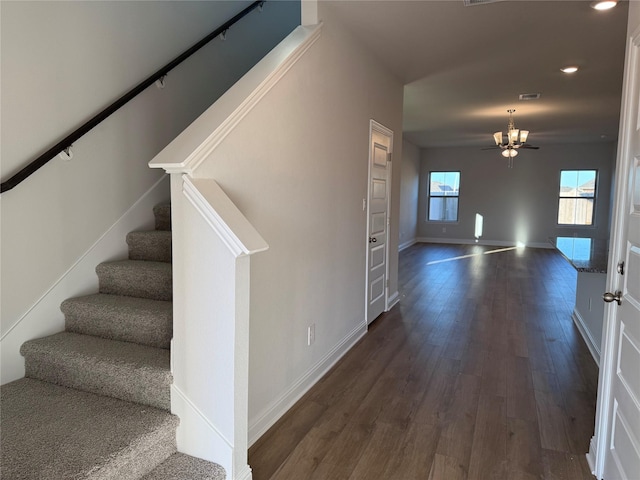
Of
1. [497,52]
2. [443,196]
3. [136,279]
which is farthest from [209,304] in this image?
[443,196]

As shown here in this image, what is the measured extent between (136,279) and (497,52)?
3504 millimetres

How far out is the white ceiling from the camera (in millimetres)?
2932

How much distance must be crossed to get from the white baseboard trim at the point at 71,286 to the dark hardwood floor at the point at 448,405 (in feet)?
4.14

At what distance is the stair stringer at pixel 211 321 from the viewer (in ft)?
5.37

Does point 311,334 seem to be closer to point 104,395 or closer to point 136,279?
point 136,279

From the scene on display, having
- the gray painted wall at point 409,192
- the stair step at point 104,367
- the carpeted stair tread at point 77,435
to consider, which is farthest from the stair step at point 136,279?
the gray painted wall at point 409,192

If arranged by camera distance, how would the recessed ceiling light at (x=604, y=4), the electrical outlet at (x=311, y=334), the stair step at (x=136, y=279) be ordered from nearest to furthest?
the stair step at (x=136, y=279) → the recessed ceiling light at (x=604, y=4) → the electrical outlet at (x=311, y=334)

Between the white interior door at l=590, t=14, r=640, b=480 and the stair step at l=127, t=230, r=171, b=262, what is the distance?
93.4 inches

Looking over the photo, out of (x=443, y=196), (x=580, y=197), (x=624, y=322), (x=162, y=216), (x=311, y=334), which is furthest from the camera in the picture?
(x=443, y=196)

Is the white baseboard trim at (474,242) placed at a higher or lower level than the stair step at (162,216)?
lower

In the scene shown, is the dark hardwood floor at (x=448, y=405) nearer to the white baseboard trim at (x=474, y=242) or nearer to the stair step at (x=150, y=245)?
the stair step at (x=150, y=245)

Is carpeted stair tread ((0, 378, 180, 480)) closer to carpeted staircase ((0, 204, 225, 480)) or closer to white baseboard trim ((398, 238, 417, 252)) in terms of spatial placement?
carpeted staircase ((0, 204, 225, 480))

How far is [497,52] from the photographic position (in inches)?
147

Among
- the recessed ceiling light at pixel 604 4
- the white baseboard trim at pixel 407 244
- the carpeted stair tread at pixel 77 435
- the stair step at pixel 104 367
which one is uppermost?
the recessed ceiling light at pixel 604 4
